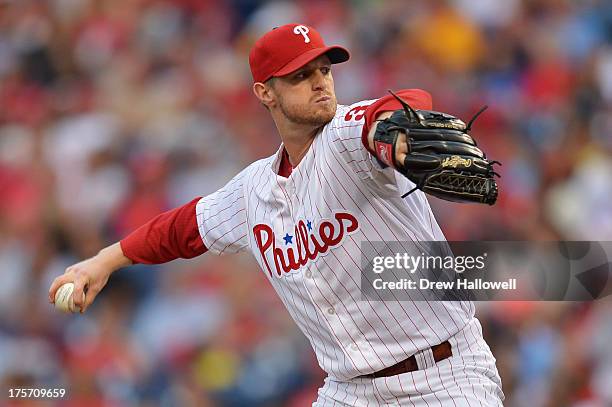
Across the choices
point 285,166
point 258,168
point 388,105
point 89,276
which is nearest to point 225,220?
point 258,168

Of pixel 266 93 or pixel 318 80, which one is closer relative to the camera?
pixel 318 80

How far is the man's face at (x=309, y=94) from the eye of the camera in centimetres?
306

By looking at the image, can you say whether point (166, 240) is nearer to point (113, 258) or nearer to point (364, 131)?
point (113, 258)

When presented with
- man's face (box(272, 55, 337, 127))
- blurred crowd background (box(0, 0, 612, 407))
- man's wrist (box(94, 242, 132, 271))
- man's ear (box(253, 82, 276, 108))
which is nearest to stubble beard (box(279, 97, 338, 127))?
man's face (box(272, 55, 337, 127))

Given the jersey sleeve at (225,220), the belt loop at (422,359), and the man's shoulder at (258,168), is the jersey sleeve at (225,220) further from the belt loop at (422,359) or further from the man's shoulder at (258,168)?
the belt loop at (422,359)

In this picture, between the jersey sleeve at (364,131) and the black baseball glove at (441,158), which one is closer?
the black baseball glove at (441,158)

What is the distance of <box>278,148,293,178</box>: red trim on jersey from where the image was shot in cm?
329

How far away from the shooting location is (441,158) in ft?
7.53

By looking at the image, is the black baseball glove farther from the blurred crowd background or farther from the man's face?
the blurred crowd background

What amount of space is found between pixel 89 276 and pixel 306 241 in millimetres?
902

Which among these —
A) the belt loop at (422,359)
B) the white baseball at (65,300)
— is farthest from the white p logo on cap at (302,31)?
the white baseball at (65,300)

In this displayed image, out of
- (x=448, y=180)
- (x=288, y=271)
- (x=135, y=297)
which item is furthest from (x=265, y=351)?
(x=448, y=180)

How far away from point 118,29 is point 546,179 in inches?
128

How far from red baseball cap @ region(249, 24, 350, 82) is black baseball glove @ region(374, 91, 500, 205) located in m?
0.74
